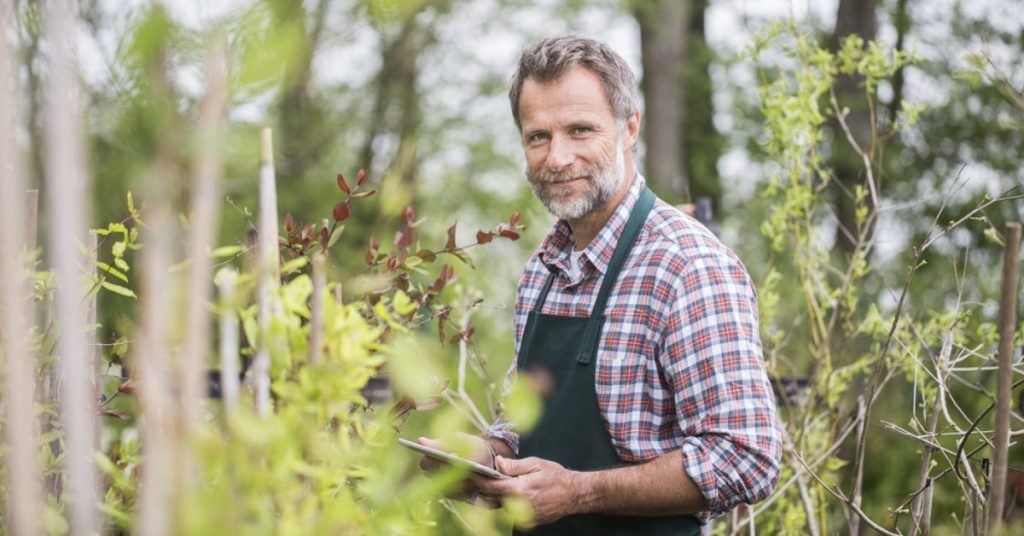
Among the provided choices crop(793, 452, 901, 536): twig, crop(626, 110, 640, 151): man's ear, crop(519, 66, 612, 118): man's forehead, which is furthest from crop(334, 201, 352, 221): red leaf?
crop(793, 452, 901, 536): twig

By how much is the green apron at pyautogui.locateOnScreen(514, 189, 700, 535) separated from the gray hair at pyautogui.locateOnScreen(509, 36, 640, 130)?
0.27 metres

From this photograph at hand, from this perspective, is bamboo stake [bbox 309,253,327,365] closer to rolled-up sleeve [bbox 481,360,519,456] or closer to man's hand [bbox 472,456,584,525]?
man's hand [bbox 472,456,584,525]

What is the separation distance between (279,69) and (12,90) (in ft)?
1.03

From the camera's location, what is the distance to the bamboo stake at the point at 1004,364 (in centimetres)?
127

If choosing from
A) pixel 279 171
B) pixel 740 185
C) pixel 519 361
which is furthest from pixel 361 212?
pixel 519 361

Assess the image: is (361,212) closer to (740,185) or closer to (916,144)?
(740,185)

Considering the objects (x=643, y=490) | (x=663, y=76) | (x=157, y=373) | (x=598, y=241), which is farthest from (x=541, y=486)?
(x=663, y=76)

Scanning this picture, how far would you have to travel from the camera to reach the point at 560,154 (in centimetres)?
251

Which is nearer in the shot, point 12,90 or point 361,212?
point 12,90

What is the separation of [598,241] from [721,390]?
0.53 m

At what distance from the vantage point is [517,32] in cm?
1241

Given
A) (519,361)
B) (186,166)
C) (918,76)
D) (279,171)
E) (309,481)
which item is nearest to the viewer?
(186,166)

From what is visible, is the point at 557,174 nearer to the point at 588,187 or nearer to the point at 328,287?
the point at 588,187

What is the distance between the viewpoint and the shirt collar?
2422mm
